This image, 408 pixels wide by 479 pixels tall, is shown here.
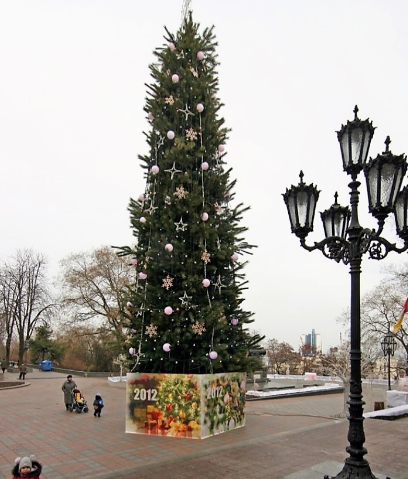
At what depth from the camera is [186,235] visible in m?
11.4

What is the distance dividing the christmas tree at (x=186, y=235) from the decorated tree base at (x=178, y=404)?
0.49m

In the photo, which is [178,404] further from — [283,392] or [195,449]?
[283,392]

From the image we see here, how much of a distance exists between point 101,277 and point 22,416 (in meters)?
22.7

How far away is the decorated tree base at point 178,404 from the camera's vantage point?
10.1m

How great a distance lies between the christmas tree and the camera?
10836 millimetres

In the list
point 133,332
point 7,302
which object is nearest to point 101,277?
point 7,302

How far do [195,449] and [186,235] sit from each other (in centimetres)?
501

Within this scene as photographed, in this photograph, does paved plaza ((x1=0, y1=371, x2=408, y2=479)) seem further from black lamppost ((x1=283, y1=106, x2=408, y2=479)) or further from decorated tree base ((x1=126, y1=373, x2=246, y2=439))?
black lamppost ((x1=283, y1=106, x2=408, y2=479))

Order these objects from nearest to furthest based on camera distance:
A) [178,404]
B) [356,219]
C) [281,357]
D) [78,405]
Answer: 1. [356,219]
2. [178,404]
3. [78,405]
4. [281,357]

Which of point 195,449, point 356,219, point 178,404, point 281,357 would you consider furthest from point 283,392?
point 281,357

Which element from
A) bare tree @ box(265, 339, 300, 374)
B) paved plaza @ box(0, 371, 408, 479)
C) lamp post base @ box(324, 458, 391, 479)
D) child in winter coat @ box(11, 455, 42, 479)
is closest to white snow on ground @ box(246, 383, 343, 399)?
paved plaza @ box(0, 371, 408, 479)

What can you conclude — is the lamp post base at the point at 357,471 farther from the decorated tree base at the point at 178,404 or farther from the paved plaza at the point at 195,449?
the decorated tree base at the point at 178,404

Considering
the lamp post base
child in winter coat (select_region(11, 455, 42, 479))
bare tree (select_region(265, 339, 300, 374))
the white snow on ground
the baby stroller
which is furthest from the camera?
bare tree (select_region(265, 339, 300, 374))

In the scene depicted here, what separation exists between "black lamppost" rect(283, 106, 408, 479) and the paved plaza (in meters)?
1.65
